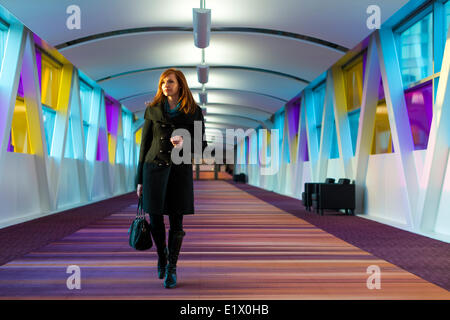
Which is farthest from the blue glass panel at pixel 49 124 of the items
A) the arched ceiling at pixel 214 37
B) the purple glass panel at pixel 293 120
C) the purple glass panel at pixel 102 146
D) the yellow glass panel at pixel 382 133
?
the purple glass panel at pixel 293 120

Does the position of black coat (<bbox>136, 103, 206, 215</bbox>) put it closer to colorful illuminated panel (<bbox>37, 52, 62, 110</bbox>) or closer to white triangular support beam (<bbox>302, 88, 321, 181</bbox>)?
colorful illuminated panel (<bbox>37, 52, 62, 110</bbox>)

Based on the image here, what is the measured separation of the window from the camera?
763 centimetres

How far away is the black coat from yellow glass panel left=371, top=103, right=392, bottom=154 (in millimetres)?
6560

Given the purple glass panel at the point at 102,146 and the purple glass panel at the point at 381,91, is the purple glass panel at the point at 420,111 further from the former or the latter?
the purple glass panel at the point at 102,146

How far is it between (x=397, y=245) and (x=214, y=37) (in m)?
5.84

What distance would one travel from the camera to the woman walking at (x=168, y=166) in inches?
136

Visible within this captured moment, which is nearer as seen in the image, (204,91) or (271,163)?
(204,91)

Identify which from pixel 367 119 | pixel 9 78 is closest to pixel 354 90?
pixel 367 119

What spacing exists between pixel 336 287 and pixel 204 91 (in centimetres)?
1207

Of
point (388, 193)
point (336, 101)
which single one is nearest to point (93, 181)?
point (336, 101)

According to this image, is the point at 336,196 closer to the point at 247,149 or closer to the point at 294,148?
the point at 294,148

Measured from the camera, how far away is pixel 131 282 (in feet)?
12.2

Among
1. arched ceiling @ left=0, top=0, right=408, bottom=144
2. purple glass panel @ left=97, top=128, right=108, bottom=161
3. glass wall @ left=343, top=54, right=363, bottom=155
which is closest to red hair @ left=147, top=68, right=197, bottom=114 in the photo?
arched ceiling @ left=0, top=0, right=408, bottom=144
